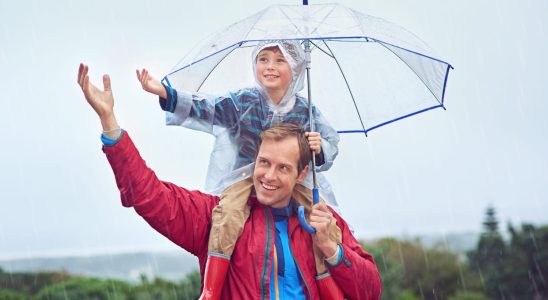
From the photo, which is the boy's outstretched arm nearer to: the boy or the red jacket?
the red jacket

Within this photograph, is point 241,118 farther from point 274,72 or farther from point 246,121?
point 274,72

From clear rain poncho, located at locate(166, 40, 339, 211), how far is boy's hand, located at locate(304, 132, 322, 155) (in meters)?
0.12

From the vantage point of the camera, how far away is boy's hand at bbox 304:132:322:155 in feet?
12.4

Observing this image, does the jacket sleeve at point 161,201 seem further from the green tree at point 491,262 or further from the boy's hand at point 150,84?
the green tree at point 491,262

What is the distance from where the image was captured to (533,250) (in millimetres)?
13828

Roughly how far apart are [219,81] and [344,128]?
829mm

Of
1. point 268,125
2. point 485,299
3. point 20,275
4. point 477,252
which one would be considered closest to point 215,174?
point 268,125

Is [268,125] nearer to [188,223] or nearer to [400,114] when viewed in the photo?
[188,223]

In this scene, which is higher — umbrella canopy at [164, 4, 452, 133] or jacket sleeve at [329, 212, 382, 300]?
umbrella canopy at [164, 4, 452, 133]

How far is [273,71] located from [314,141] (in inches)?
18.0

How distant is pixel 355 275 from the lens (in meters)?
3.65

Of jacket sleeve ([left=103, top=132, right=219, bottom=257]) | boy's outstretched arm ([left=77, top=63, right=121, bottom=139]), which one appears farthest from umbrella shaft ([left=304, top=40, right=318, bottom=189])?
boy's outstretched arm ([left=77, top=63, right=121, bottom=139])

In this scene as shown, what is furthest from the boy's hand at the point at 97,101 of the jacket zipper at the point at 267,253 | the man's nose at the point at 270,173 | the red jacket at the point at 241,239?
the jacket zipper at the point at 267,253

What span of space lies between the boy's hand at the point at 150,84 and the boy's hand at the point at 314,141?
0.76 meters
